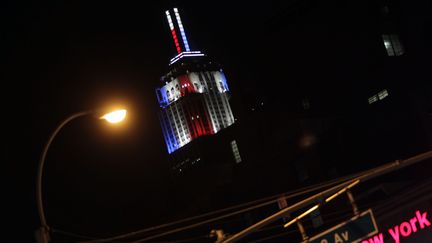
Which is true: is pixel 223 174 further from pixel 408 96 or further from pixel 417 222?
pixel 417 222

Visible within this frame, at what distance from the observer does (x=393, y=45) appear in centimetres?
4259

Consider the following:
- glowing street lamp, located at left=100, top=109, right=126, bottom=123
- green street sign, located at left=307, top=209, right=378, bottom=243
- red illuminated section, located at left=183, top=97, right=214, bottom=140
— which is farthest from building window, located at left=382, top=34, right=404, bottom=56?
red illuminated section, located at left=183, top=97, right=214, bottom=140

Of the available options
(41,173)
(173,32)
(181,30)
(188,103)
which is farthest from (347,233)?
(173,32)

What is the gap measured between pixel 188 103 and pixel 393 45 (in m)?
147

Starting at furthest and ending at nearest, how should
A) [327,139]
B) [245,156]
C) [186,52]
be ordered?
[186,52] → [245,156] → [327,139]

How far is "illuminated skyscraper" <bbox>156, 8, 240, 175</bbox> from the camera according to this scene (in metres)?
177

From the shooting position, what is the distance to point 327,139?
43.8 meters

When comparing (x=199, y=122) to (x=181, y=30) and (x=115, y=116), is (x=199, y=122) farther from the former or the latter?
(x=115, y=116)

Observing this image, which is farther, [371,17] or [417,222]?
[371,17]

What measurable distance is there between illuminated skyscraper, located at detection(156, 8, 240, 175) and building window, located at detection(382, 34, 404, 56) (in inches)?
5042

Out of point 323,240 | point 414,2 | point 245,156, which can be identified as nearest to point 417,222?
point 323,240

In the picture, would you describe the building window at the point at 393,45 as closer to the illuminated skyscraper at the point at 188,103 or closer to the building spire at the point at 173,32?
the illuminated skyscraper at the point at 188,103

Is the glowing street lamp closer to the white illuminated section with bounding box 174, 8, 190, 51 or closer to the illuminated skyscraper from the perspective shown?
the illuminated skyscraper

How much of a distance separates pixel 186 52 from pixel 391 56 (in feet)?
522
